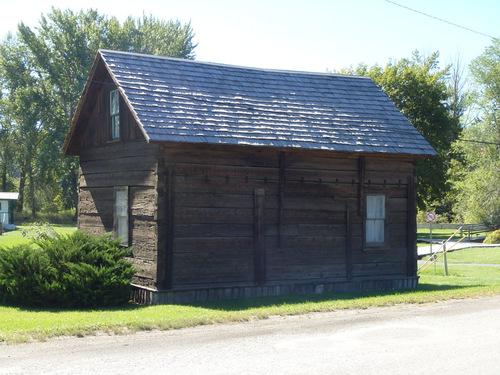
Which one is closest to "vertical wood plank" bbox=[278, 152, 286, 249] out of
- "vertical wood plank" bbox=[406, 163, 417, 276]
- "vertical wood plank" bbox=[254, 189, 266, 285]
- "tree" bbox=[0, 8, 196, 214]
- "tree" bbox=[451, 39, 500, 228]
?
"vertical wood plank" bbox=[254, 189, 266, 285]

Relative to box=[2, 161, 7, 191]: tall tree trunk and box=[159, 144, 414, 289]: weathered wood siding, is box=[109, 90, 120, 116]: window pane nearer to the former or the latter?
box=[159, 144, 414, 289]: weathered wood siding

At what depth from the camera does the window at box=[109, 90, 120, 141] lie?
17.8 metres

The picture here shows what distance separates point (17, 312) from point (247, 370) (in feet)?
24.8

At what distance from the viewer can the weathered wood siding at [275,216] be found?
51.2 ft

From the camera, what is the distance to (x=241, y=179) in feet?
53.5

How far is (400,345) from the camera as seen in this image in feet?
32.0

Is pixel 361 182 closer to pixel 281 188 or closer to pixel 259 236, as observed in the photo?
pixel 281 188

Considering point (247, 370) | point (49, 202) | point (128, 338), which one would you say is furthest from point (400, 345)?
point (49, 202)

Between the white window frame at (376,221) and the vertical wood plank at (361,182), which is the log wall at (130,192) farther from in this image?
the white window frame at (376,221)

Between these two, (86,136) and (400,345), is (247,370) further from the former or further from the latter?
(86,136)

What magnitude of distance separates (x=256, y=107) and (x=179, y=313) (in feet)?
21.8

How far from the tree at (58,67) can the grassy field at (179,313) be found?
150ft

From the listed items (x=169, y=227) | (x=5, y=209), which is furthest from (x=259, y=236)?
(x=5, y=209)

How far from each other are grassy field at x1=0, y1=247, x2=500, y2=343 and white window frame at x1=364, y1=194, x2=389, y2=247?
1622mm
